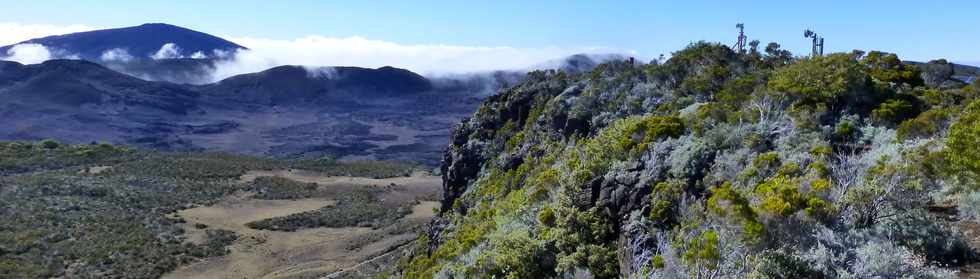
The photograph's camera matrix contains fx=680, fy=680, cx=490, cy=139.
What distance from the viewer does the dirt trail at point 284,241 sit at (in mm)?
29641

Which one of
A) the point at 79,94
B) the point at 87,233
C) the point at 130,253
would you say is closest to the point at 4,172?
the point at 87,233

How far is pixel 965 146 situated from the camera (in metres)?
8.61

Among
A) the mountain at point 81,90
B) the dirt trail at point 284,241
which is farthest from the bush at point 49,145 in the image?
the mountain at point 81,90

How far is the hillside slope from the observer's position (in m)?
8.03

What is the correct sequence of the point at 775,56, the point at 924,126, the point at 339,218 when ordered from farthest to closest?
the point at 339,218 < the point at 775,56 < the point at 924,126

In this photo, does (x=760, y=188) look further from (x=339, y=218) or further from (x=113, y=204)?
(x=113, y=204)

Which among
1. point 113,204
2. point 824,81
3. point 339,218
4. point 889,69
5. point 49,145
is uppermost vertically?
point 889,69

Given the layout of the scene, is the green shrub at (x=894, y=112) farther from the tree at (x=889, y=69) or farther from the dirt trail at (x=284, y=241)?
the dirt trail at (x=284, y=241)

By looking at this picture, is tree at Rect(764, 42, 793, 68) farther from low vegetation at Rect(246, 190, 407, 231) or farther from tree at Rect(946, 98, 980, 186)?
low vegetation at Rect(246, 190, 407, 231)

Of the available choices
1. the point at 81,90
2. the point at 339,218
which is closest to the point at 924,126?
the point at 339,218

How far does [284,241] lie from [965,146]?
32393 millimetres

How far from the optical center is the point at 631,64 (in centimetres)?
2670

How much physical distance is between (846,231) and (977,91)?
827 cm

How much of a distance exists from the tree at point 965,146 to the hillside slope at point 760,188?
29mm
